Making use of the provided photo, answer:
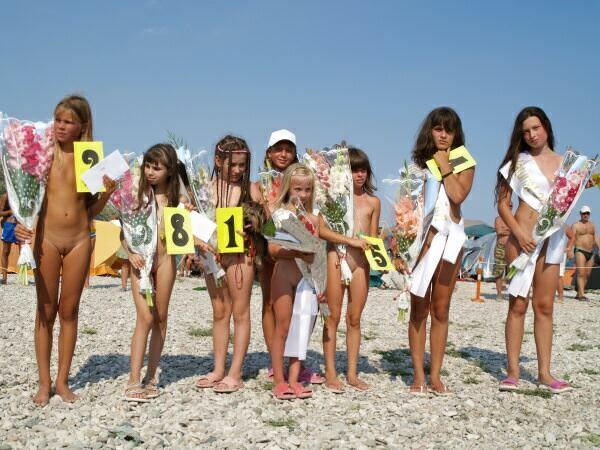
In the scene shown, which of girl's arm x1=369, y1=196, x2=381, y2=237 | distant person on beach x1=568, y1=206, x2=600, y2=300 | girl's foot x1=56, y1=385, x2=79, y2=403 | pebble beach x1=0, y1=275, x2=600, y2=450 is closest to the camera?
pebble beach x1=0, y1=275, x2=600, y2=450

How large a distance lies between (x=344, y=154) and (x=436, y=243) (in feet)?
3.56

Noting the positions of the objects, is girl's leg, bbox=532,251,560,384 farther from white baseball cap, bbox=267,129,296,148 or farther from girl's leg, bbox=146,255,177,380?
girl's leg, bbox=146,255,177,380

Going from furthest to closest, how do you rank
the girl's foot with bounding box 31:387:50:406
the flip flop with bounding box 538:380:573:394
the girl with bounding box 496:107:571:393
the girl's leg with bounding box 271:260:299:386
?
the girl with bounding box 496:107:571:393
the flip flop with bounding box 538:380:573:394
the girl's leg with bounding box 271:260:299:386
the girl's foot with bounding box 31:387:50:406

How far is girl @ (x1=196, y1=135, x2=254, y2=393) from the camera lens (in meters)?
5.14

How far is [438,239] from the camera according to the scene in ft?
16.8

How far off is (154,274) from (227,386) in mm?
1069

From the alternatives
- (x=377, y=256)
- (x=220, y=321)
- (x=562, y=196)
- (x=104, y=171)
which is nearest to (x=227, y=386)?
(x=220, y=321)

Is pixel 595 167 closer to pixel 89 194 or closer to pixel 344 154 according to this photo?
pixel 344 154

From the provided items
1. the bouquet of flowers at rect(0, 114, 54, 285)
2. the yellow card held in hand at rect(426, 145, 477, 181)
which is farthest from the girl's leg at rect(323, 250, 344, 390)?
the bouquet of flowers at rect(0, 114, 54, 285)

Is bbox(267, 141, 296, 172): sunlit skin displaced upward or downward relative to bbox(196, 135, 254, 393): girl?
upward

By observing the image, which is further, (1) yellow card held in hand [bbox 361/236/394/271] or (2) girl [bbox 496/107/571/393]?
(2) girl [bbox 496/107/571/393]

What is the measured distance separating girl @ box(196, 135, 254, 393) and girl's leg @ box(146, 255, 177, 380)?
44 centimetres

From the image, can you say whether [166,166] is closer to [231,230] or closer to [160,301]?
[231,230]

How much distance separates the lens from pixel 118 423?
419 centimetres
